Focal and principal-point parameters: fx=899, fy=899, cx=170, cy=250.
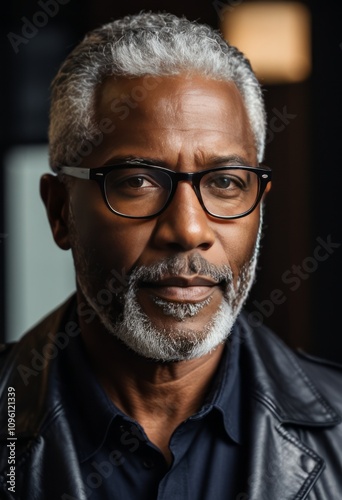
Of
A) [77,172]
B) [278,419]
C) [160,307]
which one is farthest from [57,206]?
[278,419]

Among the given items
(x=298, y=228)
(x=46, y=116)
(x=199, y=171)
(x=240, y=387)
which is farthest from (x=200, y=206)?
(x=46, y=116)

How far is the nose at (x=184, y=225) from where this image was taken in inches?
61.8

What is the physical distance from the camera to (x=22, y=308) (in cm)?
440

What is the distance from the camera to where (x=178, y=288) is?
1604mm

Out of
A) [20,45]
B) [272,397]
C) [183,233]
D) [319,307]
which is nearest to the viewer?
[183,233]

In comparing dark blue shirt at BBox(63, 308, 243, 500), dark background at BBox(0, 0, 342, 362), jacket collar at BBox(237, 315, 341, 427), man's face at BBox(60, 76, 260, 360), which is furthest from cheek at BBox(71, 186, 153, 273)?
dark background at BBox(0, 0, 342, 362)

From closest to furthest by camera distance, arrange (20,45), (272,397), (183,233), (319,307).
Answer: (183,233), (272,397), (319,307), (20,45)

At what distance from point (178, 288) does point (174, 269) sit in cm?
4

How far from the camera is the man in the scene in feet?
5.31

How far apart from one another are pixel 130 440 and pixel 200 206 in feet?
1.47

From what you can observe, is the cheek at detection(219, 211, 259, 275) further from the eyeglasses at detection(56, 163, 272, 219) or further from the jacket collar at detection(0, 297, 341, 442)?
the jacket collar at detection(0, 297, 341, 442)

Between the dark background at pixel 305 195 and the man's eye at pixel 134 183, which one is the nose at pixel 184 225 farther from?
the dark background at pixel 305 195

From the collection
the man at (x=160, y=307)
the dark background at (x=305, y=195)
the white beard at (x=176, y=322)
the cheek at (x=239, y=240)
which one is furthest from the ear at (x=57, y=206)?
the dark background at (x=305, y=195)

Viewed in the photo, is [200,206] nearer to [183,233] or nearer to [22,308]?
[183,233]
